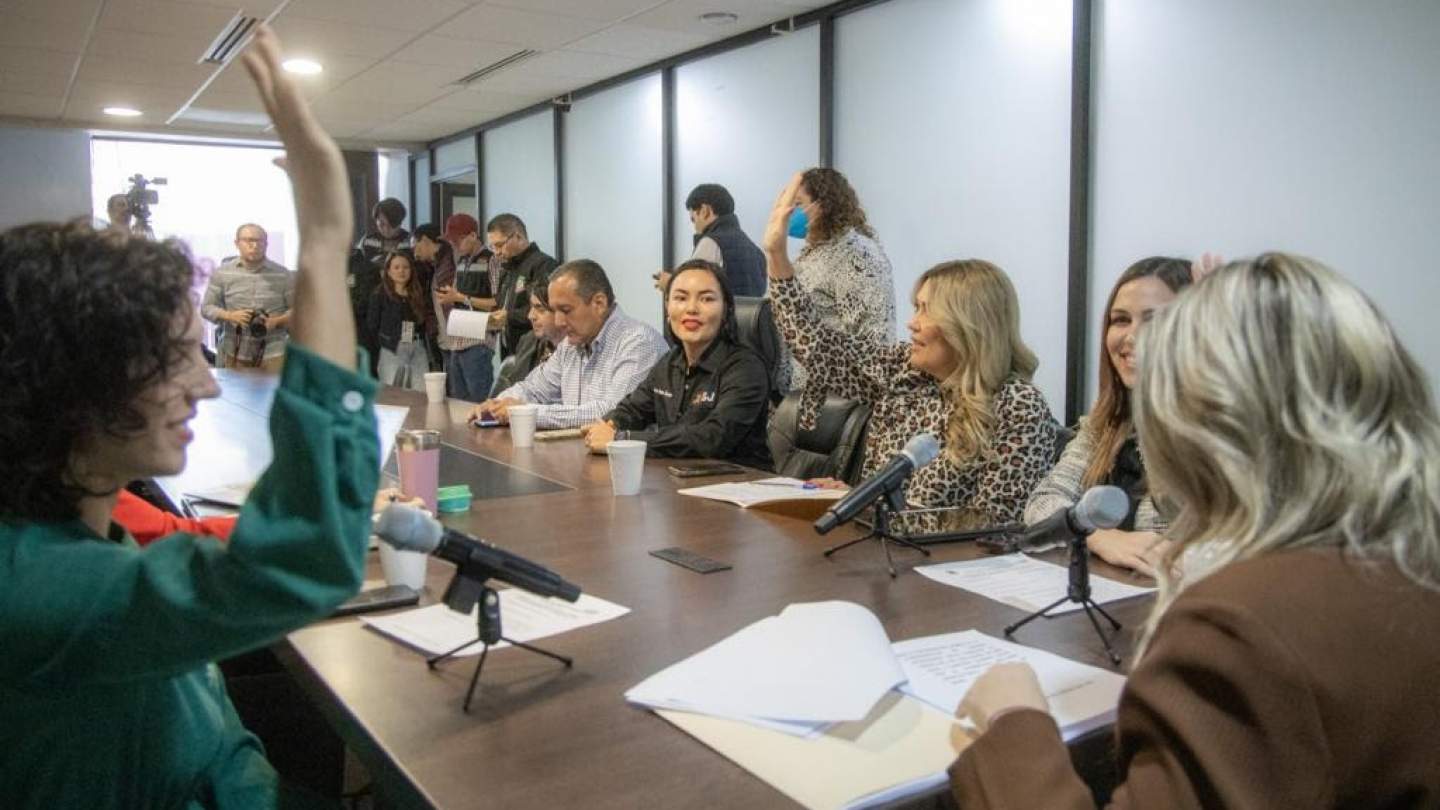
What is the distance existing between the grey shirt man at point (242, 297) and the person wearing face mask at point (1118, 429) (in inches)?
197

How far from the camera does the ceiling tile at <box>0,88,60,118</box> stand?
7363mm

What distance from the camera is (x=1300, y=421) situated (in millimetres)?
858

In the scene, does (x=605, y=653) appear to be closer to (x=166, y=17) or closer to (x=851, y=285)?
(x=851, y=285)

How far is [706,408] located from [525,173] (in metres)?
5.42

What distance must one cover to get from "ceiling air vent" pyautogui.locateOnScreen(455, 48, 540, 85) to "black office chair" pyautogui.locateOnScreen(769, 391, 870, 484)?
12.1 feet

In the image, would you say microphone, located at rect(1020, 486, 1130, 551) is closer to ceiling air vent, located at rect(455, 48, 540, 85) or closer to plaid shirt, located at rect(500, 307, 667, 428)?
plaid shirt, located at rect(500, 307, 667, 428)

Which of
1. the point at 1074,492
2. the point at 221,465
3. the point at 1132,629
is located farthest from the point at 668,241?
the point at 1132,629

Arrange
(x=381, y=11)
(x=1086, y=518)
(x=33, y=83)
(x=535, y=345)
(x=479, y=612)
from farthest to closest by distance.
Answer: (x=33, y=83), (x=381, y=11), (x=535, y=345), (x=1086, y=518), (x=479, y=612)

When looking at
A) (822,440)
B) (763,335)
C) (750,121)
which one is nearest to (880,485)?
(822,440)

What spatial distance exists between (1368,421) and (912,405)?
176cm

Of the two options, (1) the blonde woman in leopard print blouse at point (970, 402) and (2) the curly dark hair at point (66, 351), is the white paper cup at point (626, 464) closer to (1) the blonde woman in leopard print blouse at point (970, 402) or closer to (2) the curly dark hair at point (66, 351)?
(1) the blonde woman in leopard print blouse at point (970, 402)

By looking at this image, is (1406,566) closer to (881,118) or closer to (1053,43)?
(1053,43)

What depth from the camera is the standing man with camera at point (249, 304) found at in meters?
5.98

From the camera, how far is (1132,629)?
138cm
